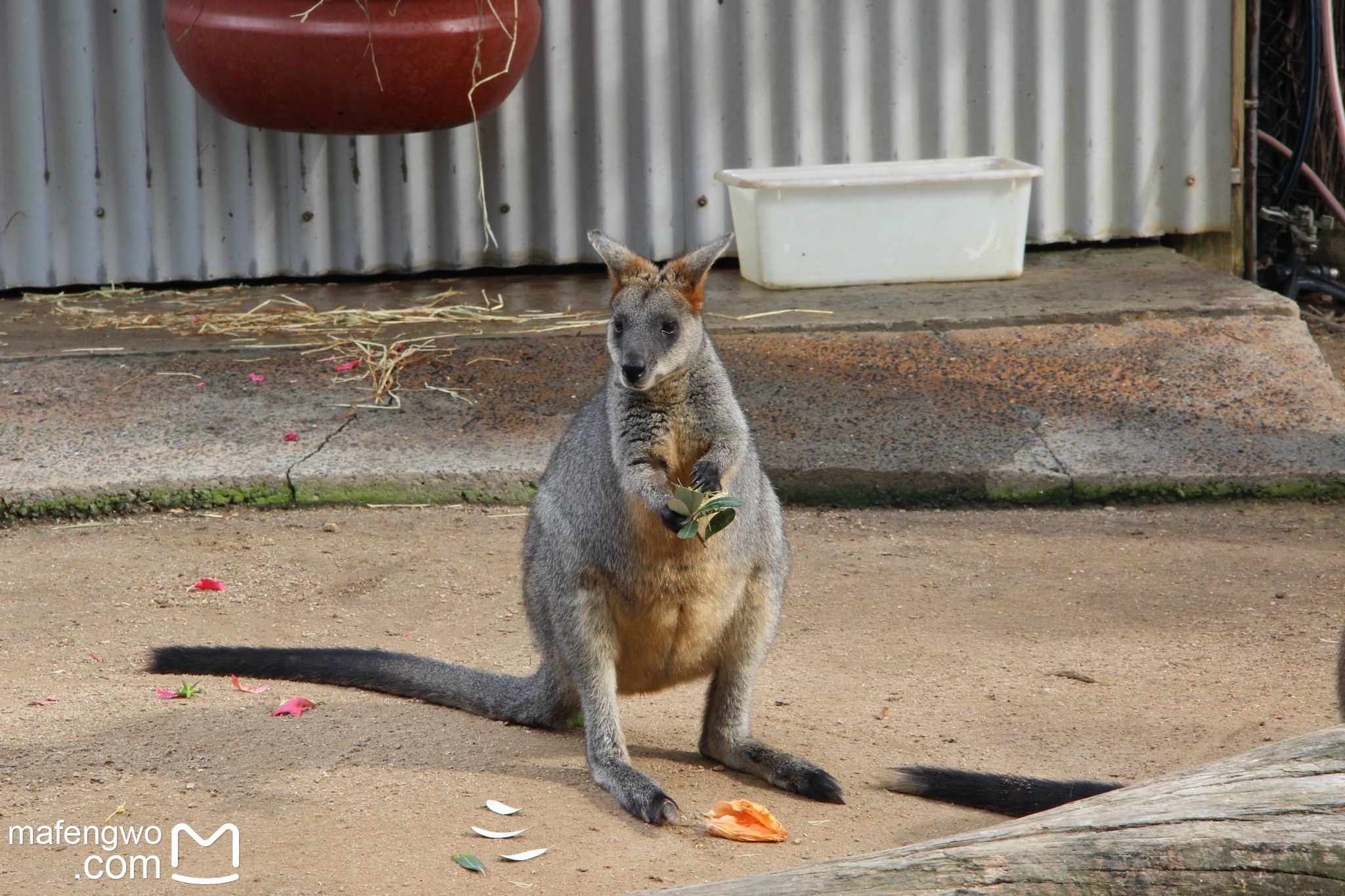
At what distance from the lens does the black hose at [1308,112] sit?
23.3 ft

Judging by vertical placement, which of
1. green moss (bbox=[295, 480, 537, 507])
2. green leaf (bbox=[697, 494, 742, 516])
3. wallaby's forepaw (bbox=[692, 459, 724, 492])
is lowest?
green moss (bbox=[295, 480, 537, 507])

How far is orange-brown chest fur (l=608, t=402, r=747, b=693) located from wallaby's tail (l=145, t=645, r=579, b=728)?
35 cm

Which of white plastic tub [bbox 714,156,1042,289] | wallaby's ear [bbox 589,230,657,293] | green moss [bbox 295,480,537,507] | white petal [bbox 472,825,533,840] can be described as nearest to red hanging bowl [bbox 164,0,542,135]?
white plastic tub [bbox 714,156,1042,289]

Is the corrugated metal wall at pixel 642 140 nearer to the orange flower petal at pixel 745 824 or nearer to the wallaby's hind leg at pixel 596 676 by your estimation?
the wallaby's hind leg at pixel 596 676

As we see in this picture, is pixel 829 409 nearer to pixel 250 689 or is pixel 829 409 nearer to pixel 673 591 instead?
pixel 673 591

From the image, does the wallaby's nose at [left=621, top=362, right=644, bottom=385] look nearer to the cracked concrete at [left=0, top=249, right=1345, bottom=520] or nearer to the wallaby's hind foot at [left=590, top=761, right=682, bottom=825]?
the wallaby's hind foot at [left=590, top=761, right=682, bottom=825]

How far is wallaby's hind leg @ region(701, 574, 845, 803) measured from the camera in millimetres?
3152

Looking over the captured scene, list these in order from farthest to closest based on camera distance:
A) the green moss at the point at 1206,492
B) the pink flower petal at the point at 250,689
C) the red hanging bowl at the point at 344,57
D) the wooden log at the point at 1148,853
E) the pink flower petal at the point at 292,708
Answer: the red hanging bowl at the point at 344,57 < the green moss at the point at 1206,492 < the pink flower petal at the point at 250,689 < the pink flower petal at the point at 292,708 < the wooden log at the point at 1148,853

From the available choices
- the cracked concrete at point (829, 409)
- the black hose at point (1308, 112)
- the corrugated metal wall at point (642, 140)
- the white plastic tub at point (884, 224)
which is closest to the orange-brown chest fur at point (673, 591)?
the cracked concrete at point (829, 409)

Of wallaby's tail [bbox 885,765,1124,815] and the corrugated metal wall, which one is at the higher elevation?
the corrugated metal wall

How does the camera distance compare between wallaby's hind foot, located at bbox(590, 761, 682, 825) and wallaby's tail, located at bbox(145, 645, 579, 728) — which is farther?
wallaby's tail, located at bbox(145, 645, 579, 728)

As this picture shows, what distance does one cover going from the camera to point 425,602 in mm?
4277

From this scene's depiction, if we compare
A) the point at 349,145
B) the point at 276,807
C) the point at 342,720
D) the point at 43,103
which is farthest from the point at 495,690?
the point at 43,103

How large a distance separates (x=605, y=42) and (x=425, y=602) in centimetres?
374
